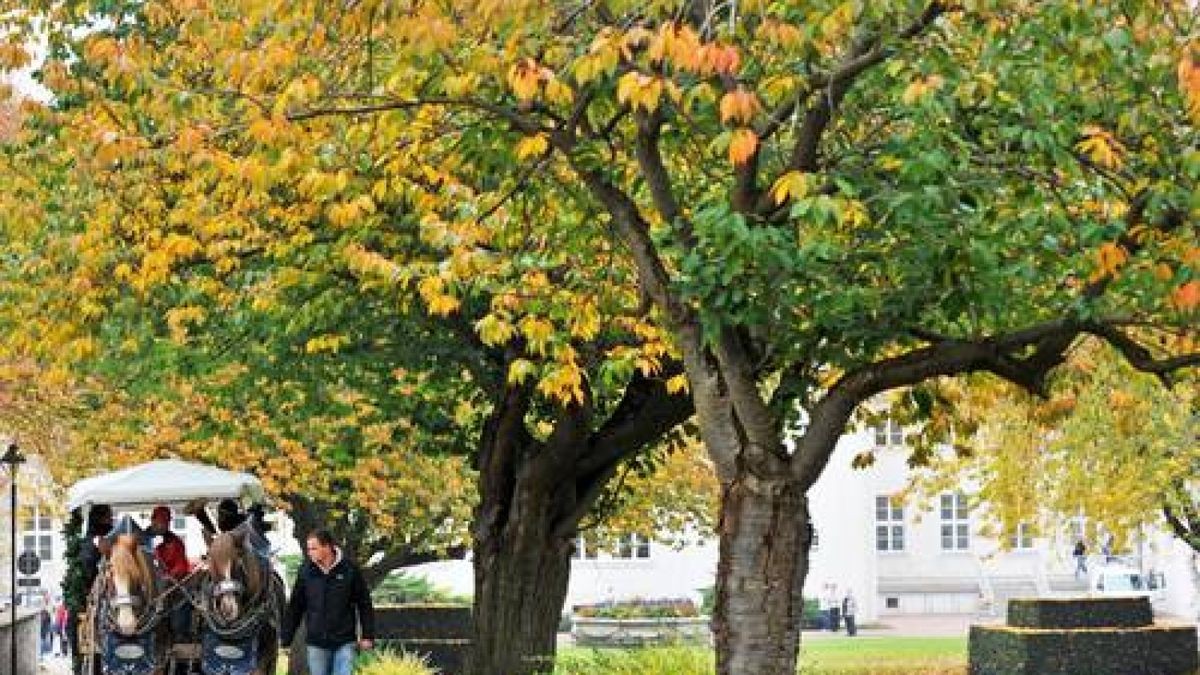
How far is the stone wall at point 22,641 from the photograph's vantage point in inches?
1080

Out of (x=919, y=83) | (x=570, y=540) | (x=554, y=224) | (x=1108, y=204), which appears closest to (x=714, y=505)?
(x=570, y=540)

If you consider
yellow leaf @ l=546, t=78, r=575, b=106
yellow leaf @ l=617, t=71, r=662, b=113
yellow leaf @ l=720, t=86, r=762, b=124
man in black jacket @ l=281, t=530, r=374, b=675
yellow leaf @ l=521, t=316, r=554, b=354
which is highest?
yellow leaf @ l=546, t=78, r=575, b=106

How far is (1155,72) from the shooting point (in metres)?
13.1

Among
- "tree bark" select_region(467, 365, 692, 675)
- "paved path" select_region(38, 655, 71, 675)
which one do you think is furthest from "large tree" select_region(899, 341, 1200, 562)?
"paved path" select_region(38, 655, 71, 675)

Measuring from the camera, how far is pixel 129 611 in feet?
61.4

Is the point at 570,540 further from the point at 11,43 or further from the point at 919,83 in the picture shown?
the point at 919,83

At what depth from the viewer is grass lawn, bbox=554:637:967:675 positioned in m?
19.9

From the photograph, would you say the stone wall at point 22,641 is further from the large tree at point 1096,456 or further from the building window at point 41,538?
the building window at point 41,538

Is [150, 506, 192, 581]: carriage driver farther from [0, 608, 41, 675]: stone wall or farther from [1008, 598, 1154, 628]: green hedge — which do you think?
[1008, 598, 1154, 628]: green hedge

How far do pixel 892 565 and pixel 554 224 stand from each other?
173 ft

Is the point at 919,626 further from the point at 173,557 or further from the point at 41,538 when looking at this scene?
the point at 173,557

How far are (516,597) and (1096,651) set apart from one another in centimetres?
1150

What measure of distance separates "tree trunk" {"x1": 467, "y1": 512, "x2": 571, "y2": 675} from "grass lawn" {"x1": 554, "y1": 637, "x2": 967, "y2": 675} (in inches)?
17.7

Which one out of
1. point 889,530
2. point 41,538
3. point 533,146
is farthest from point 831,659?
point 41,538
